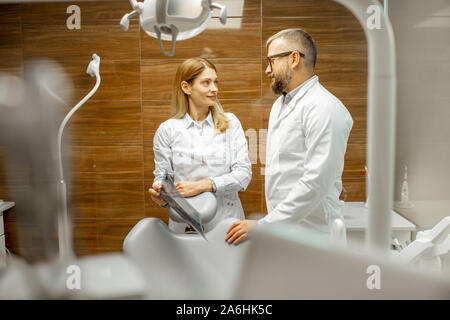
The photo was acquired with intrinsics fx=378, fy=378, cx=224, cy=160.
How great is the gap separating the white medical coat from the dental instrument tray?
0.18 metres

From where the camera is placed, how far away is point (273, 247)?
840 millimetres

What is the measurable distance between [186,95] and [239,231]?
35 centimetres

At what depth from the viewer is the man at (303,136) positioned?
831 millimetres

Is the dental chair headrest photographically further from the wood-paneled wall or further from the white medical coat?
the white medical coat

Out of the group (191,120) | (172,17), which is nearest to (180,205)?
(191,120)

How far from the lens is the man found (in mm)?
831

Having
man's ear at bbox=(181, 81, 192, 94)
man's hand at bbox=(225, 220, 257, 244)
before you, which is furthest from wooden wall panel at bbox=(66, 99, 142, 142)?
man's hand at bbox=(225, 220, 257, 244)

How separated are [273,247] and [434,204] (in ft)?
1.34

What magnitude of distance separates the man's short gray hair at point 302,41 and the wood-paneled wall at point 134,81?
1cm

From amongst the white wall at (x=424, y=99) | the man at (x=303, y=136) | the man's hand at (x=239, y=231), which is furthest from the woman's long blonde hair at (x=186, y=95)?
the white wall at (x=424, y=99)

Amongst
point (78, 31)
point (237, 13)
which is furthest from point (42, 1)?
point (237, 13)

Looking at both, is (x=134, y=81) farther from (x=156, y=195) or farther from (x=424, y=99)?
(x=424, y=99)

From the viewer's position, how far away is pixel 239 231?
2.97 feet
